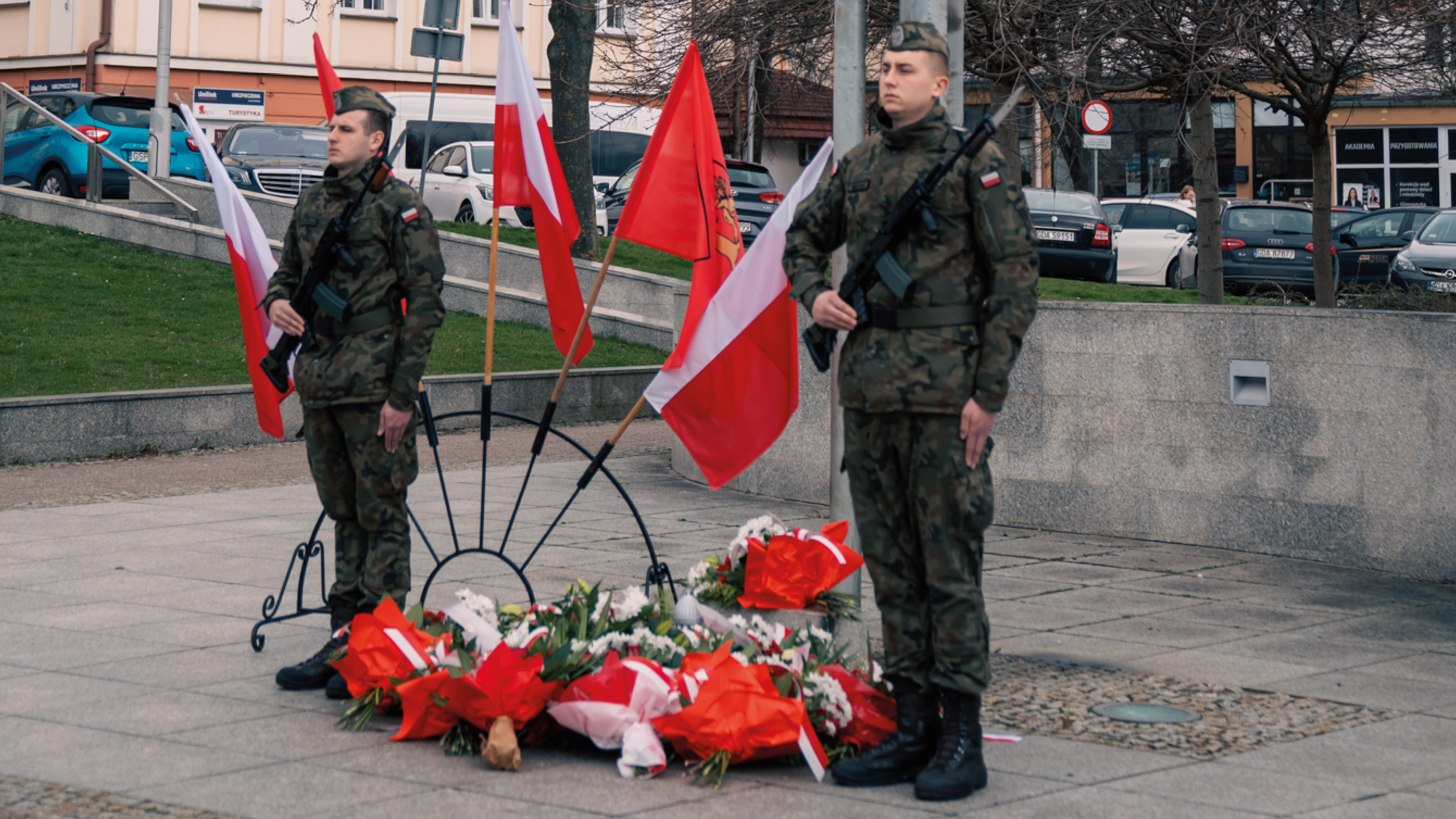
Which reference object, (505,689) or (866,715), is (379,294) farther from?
(866,715)

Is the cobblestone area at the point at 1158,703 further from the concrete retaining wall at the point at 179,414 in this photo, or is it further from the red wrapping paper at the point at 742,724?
the concrete retaining wall at the point at 179,414

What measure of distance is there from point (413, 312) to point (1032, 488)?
5.05 m

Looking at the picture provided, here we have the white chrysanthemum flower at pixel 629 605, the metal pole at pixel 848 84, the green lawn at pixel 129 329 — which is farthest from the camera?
the green lawn at pixel 129 329

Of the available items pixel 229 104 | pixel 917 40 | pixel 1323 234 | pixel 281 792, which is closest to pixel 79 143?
pixel 229 104

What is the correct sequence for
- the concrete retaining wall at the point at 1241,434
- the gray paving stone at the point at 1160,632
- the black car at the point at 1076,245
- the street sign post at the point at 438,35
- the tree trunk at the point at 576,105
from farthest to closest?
the black car at the point at 1076,245, the tree trunk at the point at 576,105, the street sign post at the point at 438,35, the concrete retaining wall at the point at 1241,434, the gray paving stone at the point at 1160,632

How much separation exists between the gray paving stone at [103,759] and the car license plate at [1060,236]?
18.6 m

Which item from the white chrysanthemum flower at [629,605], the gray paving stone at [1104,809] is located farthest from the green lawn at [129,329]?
the gray paving stone at [1104,809]

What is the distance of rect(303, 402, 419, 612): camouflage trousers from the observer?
5531mm

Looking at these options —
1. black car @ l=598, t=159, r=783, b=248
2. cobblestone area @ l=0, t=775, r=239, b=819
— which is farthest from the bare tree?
black car @ l=598, t=159, r=783, b=248

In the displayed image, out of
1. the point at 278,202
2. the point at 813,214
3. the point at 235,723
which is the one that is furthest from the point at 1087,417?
the point at 278,202

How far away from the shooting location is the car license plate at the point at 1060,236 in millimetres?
22156

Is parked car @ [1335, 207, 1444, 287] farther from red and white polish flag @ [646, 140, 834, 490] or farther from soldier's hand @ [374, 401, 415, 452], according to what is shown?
soldier's hand @ [374, 401, 415, 452]

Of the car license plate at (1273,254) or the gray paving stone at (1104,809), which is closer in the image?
the gray paving stone at (1104,809)

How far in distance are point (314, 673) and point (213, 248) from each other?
13707 mm
